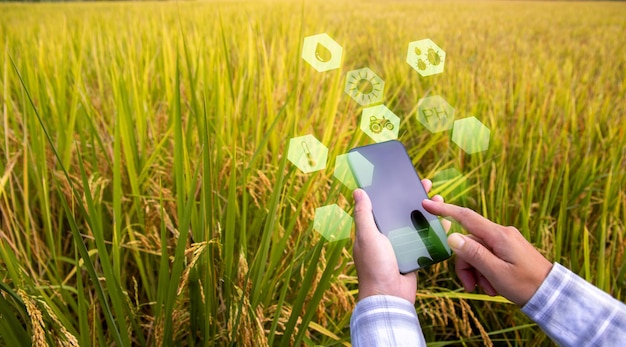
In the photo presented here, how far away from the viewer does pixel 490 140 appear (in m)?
1.33

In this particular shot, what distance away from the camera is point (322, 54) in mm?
1719

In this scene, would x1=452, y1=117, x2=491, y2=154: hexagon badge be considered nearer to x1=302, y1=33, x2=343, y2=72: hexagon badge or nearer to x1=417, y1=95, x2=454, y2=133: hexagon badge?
x1=417, y1=95, x2=454, y2=133: hexagon badge

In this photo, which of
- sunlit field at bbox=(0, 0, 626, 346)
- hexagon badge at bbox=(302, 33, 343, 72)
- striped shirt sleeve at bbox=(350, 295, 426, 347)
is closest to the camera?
striped shirt sleeve at bbox=(350, 295, 426, 347)

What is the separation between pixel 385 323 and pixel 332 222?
0.32 meters

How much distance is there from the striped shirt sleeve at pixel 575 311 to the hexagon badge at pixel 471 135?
2.51 ft

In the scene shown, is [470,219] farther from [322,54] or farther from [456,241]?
[322,54]

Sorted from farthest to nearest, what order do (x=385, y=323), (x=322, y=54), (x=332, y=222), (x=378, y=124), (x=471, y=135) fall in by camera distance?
(x=322, y=54), (x=471, y=135), (x=378, y=124), (x=332, y=222), (x=385, y=323)

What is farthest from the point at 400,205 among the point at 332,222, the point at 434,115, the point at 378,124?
the point at 434,115

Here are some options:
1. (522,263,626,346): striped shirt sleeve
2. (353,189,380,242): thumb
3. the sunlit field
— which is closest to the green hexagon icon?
the sunlit field

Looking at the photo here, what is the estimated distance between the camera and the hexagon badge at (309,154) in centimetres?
90

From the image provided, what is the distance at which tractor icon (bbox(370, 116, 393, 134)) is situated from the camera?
94 centimetres

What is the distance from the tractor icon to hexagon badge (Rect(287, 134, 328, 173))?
0.42ft

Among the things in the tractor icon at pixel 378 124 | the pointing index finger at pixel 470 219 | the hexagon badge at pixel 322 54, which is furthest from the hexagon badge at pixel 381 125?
the hexagon badge at pixel 322 54

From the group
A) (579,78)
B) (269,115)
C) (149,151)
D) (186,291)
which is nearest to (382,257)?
(186,291)
